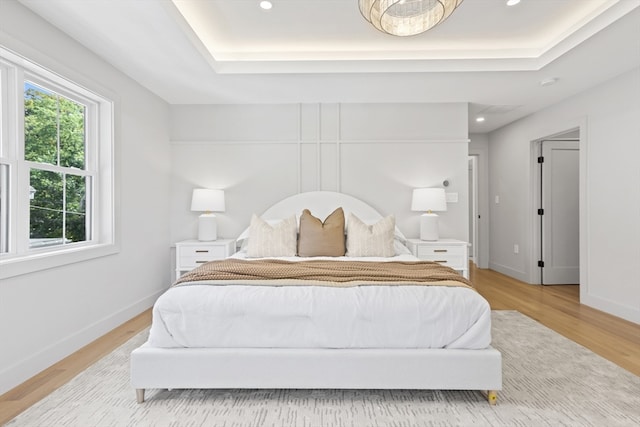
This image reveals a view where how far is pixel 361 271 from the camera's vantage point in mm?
2141

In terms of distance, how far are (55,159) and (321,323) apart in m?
2.38

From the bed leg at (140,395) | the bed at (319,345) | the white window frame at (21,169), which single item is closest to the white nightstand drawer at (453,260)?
the bed at (319,345)

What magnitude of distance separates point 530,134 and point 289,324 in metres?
4.43

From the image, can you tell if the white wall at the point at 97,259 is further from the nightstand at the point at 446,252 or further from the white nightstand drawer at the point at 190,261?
the nightstand at the point at 446,252

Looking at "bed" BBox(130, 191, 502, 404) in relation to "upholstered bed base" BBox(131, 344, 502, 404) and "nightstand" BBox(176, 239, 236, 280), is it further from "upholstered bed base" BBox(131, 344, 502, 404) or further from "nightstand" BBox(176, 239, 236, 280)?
"nightstand" BBox(176, 239, 236, 280)

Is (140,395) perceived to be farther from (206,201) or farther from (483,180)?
(483,180)

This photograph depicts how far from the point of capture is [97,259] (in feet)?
9.12

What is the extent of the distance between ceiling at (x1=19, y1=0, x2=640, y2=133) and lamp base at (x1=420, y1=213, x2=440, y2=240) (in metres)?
1.37

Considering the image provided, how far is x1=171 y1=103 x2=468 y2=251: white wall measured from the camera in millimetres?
3998

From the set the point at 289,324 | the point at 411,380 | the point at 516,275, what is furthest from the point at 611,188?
the point at 289,324

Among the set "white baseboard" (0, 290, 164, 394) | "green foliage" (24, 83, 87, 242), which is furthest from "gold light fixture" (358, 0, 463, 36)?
"white baseboard" (0, 290, 164, 394)

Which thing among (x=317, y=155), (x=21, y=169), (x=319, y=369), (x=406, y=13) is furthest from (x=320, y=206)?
(x=21, y=169)

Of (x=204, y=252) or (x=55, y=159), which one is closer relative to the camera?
(x=55, y=159)

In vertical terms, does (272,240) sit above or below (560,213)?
below
